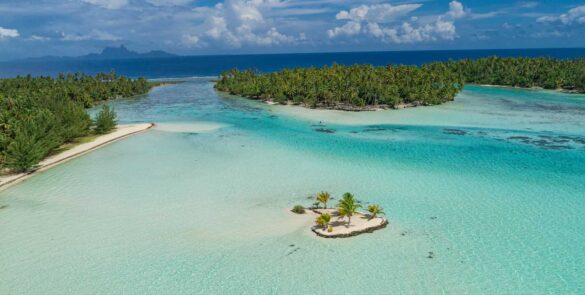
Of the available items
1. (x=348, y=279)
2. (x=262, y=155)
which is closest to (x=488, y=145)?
(x=262, y=155)

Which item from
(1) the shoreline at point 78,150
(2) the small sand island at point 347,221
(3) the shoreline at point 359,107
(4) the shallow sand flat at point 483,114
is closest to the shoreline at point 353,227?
(2) the small sand island at point 347,221

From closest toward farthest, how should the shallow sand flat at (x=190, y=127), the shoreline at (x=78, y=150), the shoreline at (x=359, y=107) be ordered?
the shoreline at (x=78, y=150)
the shallow sand flat at (x=190, y=127)
the shoreline at (x=359, y=107)

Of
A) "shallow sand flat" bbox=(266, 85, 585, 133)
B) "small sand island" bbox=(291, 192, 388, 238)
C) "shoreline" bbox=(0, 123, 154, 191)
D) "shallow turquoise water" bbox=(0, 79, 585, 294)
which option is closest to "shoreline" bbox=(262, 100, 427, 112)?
"shallow sand flat" bbox=(266, 85, 585, 133)

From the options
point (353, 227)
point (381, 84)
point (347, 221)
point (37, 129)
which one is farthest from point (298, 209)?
point (381, 84)

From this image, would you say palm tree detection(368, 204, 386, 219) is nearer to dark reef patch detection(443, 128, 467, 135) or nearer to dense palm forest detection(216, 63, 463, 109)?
dark reef patch detection(443, 128, 467, 135)

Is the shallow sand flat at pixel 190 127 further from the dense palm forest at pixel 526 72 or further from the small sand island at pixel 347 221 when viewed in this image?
the dense palm forest at pixel 526 72

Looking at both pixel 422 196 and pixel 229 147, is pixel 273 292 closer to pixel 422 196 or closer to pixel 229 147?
pixel 422 196
